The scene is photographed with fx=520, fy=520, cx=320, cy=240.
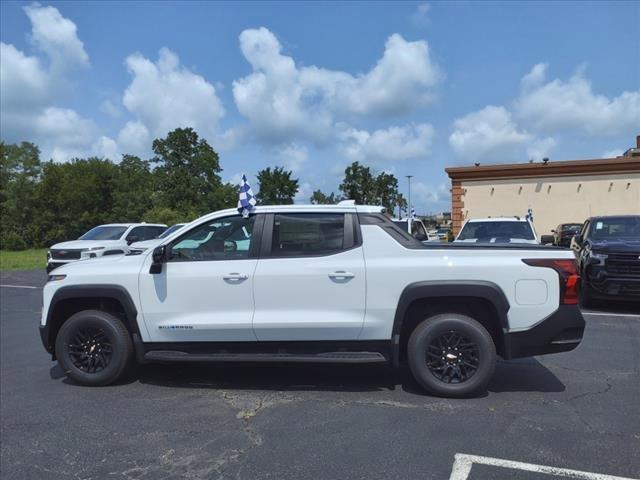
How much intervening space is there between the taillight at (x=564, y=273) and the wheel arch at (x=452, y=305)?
0.42 meters

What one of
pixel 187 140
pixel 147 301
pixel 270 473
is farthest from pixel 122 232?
pixel 187 140

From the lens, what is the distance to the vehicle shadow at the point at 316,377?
5090 millimetres

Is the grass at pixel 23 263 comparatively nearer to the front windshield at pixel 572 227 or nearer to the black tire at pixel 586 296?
the black tire at pixel 586 296

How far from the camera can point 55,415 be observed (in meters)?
4.55

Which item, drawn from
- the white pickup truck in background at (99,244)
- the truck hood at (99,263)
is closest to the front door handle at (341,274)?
the truck hood at (99,263)

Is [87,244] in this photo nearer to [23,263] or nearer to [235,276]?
[235,276]

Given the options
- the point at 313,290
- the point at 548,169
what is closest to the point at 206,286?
the point at 313,290

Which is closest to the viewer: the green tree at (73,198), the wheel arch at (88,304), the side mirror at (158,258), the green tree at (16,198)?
the side mirror at (158,258)

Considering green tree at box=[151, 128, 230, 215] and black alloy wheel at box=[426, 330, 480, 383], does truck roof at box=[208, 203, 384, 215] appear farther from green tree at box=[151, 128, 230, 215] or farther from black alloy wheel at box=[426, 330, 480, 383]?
green tree at box=[151, 128, 230, 215]

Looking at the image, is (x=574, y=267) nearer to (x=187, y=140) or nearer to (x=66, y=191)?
(x=66, y=191)

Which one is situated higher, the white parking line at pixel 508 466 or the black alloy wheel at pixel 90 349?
the black alloy wheel at pixel 90 349

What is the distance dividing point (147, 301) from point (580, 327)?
398 centimetres

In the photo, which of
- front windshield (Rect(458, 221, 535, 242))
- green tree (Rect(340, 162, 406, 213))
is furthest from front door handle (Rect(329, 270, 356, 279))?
green tree (Rect(340, 162, 406, 213))

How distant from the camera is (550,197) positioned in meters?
23.8
